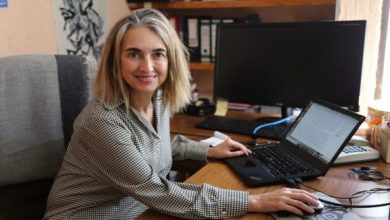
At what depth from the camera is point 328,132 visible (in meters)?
1.17

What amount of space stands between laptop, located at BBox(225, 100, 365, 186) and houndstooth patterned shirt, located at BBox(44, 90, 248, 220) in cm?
20

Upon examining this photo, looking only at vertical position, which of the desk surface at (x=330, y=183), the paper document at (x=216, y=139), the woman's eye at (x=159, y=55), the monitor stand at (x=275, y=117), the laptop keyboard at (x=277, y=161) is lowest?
the desk surface at (x=330, y=183)

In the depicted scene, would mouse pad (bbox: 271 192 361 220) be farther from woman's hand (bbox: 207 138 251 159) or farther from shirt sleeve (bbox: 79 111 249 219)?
woman's hand (bbox: 207 138 251 159)

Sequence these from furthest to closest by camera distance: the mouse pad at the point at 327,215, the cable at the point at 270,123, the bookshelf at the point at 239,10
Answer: the bookshelf at the point at 239,10 → the cable at the point at 270,123 → the mouse pad at the point at 327,215

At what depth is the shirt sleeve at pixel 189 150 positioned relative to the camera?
4.48ft

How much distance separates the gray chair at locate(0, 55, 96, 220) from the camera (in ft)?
3.83

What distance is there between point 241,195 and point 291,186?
0.67ft

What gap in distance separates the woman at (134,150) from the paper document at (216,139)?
0.15 m

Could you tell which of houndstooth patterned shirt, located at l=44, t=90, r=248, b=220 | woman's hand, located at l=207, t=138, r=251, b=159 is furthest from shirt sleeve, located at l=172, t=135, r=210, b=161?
houndstooth patterned shirt, located at l=44, t=90, r=248, b=220

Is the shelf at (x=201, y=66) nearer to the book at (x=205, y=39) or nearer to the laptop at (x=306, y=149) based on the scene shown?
the book at (x=205, y=39)

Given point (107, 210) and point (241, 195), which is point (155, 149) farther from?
point (241, 195)

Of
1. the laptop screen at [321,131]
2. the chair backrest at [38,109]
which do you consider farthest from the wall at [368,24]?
the chair backrest at [38,109]

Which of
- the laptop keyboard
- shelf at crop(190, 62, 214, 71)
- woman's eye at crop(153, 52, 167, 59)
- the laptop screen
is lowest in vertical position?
the laptop keyboard

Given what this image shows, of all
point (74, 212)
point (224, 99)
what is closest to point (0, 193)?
point (74, 212)
